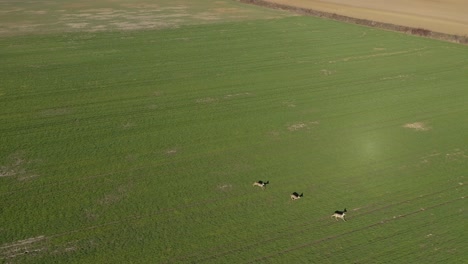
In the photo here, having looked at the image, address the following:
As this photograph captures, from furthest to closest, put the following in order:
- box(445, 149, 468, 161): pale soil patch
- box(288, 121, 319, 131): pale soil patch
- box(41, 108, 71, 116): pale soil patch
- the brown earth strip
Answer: the brown earth strip < box(41, 108, 71, 116): pale soil patch < box(288, 121, 319, 131): pale soil patch < box(445, 149, 468, 161): pale soil patch

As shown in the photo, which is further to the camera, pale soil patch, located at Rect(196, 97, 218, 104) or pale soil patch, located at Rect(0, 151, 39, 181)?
pale soil patch, located at Rect(196, 97, 218, 104)

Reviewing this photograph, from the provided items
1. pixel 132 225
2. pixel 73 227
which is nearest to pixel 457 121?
pixel 132 225

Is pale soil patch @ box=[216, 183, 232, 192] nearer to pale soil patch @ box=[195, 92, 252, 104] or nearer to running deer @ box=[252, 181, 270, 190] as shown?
running deer @ box=[252, 181, 270, 190]

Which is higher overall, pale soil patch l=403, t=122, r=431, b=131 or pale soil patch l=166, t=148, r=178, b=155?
pale soil patch l=403, t=122, r=431, b=131

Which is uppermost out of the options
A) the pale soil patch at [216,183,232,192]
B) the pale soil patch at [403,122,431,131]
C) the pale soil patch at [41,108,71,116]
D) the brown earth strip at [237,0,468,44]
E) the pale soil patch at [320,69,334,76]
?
the brown earth strip at [237,0,468,44]

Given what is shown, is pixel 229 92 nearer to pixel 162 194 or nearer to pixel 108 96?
pixel 108 96

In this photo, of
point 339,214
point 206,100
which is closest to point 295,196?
point 339,214

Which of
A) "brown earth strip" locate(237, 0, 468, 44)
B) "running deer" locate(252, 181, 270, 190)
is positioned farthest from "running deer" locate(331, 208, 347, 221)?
"brown earth strip" locate(237, 0, 468, 44)
